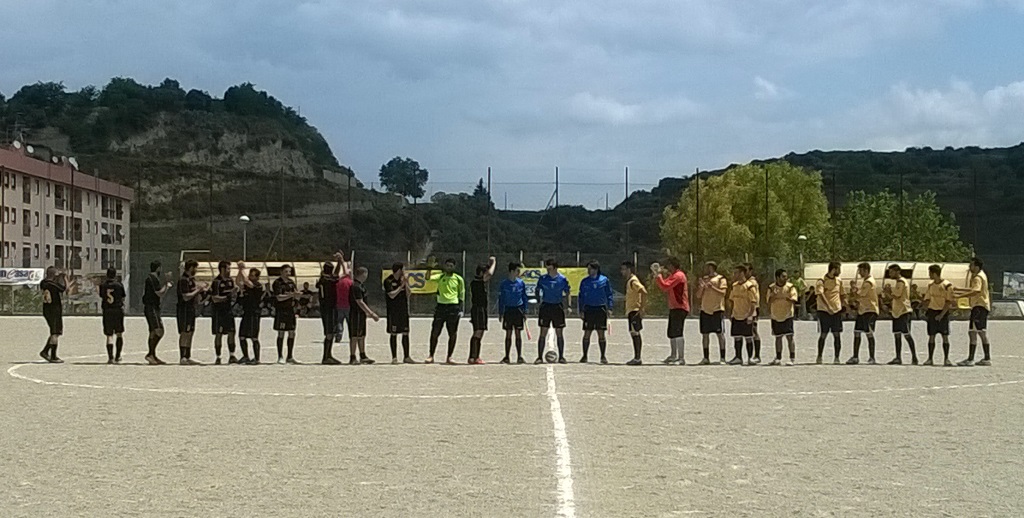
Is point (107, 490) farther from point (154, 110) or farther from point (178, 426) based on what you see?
point (154, 110)

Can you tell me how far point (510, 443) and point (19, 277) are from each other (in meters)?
43.6

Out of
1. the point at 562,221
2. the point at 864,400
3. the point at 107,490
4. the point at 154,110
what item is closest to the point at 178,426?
the point at 107,490

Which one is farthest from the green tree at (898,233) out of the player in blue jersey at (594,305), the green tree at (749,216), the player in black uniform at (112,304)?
the player in black uniform at (112,304)

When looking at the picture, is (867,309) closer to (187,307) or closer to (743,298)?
(743,298)

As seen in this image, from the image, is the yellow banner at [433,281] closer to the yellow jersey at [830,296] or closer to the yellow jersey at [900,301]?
the yellow jersey at [830,296]

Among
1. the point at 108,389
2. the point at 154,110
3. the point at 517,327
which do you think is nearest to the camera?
the point at 108,389

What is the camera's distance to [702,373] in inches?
689

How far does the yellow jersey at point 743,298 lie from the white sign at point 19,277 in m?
36.9

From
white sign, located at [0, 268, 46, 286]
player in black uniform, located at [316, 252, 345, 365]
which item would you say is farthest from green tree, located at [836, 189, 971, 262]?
player in black uniform, located at [316, 252, 345, 365]

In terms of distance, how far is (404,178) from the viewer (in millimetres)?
65125

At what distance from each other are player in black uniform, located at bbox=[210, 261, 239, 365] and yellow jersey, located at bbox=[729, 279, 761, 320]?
803 cm

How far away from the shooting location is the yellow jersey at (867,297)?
19406 mm

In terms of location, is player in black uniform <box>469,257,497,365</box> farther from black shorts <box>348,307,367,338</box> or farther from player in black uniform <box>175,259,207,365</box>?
player in black uniform <box>175,259,207,365</box>

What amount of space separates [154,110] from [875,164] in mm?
83785
